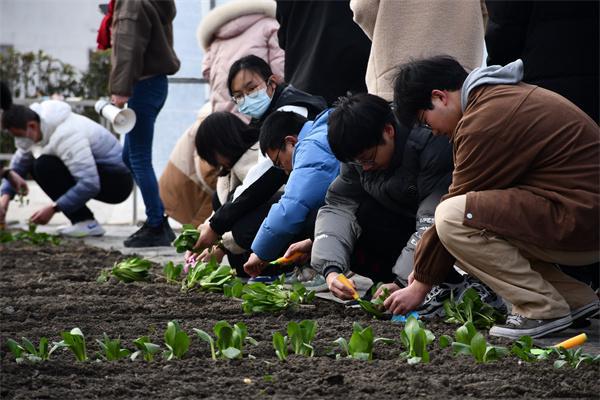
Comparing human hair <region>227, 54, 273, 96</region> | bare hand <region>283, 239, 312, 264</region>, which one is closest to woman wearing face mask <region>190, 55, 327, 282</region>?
human hair <region>227, 54, 273, 96</region>

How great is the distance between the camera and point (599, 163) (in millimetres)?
4125

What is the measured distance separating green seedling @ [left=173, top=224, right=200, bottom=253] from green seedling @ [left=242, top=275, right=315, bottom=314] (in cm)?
115

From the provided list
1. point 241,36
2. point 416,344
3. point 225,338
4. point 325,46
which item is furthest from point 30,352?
point 241,36

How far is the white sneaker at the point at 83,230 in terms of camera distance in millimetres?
9492

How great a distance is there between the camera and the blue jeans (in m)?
8.47

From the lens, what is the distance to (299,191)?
5410 millimetres

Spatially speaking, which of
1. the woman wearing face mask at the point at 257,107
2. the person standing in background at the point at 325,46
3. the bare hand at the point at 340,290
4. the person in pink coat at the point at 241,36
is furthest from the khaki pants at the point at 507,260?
the person in pink coat at the point at 241,36

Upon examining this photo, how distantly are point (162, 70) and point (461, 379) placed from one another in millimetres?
5511

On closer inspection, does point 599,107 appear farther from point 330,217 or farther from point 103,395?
point 103,395

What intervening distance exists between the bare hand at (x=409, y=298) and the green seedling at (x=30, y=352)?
1.29 m

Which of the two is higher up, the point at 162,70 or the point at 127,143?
the point at 162,70

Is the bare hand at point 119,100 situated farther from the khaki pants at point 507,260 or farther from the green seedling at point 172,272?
the khaki pants at point 507,260

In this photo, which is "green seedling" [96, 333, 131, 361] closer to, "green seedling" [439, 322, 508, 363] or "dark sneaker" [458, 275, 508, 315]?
"green seedling" [439, 322, 508, 363]

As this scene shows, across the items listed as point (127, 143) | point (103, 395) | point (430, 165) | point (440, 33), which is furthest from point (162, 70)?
point (103, 395)
